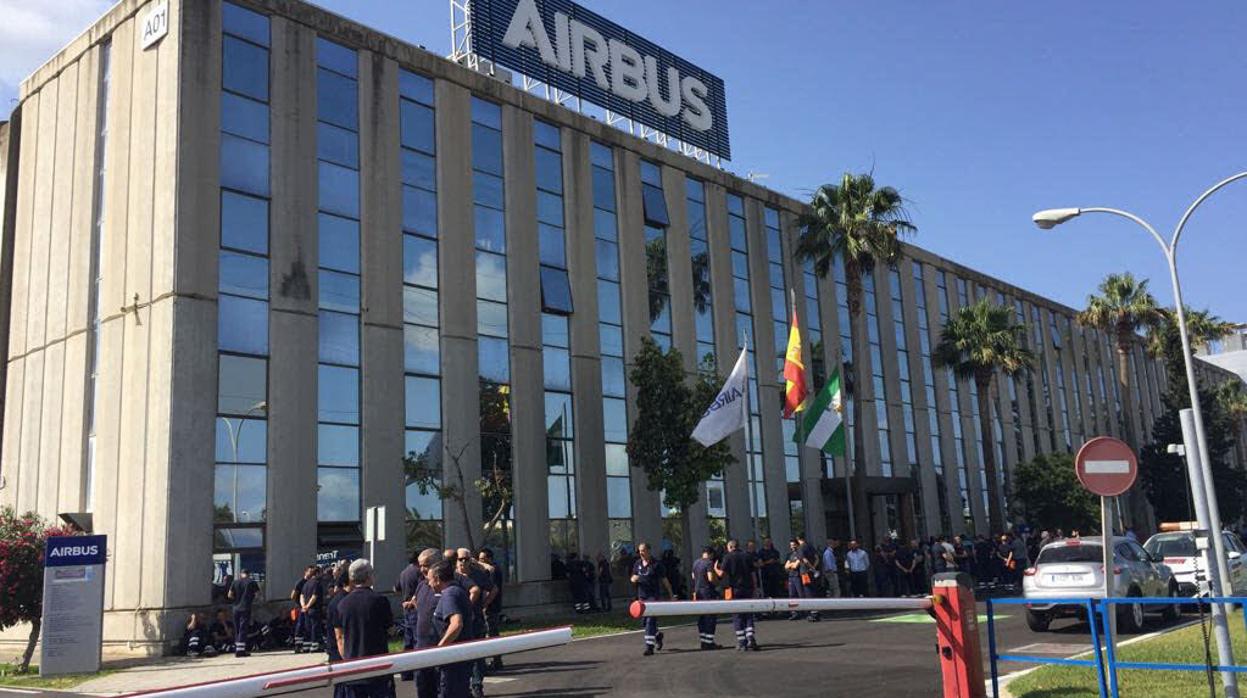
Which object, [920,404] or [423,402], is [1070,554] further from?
[920,404]

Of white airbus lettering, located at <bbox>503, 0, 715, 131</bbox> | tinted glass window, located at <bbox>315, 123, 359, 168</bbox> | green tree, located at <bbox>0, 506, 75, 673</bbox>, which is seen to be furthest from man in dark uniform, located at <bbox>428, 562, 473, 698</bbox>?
white airbus lettering, located at <bbox>503, 0, 715, 131</bbox>

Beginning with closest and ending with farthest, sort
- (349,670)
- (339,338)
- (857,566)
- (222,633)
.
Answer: (349,670) < (222,633) < (339,338) < (857,566)

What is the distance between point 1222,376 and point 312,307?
82418 mm

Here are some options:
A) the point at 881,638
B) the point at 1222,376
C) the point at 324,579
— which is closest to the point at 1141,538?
the point at 1222,376

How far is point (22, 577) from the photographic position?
19016 mm

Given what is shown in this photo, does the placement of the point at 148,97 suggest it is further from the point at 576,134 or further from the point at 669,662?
the point at 669,662

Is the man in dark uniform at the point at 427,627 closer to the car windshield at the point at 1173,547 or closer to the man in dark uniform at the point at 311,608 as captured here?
the man in dark uniform at the point at 311,608

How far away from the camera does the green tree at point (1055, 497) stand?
4453 cm

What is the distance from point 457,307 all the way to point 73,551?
424 inches

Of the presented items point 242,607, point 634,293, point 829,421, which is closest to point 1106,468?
point 242,607

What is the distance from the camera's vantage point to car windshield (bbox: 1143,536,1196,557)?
21.2 meters

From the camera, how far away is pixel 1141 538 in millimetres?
59156

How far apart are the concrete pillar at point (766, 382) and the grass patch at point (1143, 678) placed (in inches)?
806

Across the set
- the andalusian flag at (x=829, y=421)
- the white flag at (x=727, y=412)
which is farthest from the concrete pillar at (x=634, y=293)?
the white flag at (x=727, y=412)
